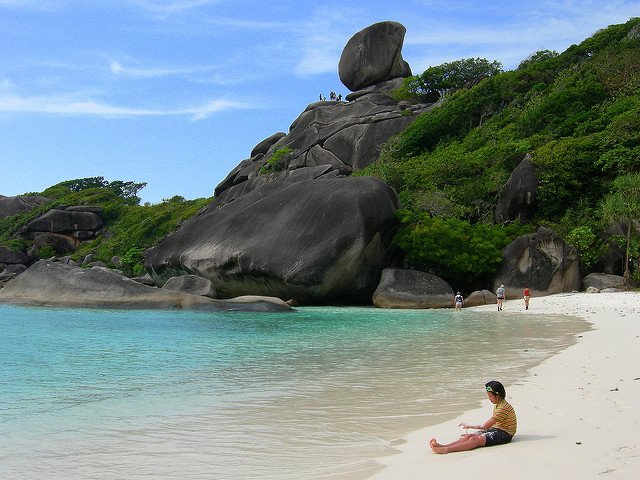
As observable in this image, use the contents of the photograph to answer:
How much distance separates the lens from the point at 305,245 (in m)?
23.5

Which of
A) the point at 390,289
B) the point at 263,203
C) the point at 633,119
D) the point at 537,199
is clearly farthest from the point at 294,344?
the point at 633,119

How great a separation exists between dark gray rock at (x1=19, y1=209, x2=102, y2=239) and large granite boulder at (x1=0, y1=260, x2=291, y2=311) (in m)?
29.0

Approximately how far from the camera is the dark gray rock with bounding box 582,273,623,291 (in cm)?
2255

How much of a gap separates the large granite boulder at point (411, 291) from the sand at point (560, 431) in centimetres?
1352

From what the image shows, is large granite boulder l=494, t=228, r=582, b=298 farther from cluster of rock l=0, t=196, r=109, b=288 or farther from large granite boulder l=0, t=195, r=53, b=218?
large granite boulder l=0, t=195, r=53, b=218

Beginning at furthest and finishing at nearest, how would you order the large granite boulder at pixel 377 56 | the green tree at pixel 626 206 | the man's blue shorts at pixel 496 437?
the large granite boulder at pixel 377 56
the green tree at pixel 626 206
the man's blue shorts at pixel 496 437

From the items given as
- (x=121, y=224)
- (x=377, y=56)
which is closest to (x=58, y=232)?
(x=121, y=224)

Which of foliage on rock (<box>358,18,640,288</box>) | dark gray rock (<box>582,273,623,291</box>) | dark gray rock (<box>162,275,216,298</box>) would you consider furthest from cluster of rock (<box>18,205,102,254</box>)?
dark gray rock (<box>582,273,623,291</box>)

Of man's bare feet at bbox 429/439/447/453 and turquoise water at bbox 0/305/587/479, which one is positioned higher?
man's bare feet at bbox 429/439/447/453

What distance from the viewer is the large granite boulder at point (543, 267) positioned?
2308 centimetres

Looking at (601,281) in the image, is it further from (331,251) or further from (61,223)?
(61,223)

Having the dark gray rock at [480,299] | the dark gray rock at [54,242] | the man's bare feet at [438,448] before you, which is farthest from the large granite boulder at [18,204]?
the man's bare feet at [438,448]

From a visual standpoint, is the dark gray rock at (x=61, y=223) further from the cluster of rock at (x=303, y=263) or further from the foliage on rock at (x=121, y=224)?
the cluster of rock at (x=303, y=263)

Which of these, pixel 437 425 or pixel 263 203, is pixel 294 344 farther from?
pixel 263 203
